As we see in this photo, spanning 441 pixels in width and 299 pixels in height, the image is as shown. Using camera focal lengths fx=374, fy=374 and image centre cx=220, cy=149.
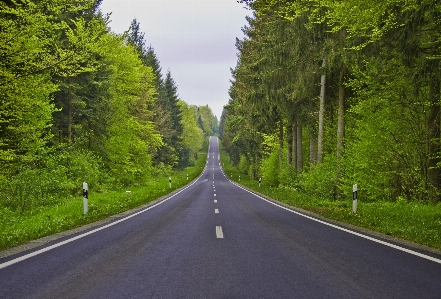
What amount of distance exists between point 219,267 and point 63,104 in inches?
868

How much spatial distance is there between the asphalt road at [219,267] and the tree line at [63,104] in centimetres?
673

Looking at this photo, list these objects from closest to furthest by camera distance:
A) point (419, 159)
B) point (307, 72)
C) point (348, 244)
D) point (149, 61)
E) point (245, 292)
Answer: point (245, 292) → point (348, 244) → point (419, 159) → point (307, 72) → point (149, 61)

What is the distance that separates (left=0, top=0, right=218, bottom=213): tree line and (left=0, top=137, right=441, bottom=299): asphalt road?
6.73 m

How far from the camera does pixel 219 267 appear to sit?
598cm

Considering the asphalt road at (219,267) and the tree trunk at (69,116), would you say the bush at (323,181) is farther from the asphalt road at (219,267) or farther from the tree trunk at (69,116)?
the tree trunk at (69,116)

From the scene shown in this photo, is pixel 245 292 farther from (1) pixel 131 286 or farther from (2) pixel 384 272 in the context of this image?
(2) pixel 384 272

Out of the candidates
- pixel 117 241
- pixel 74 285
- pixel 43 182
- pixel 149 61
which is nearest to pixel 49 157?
pixel 43 182

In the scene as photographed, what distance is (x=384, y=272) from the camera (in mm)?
5785

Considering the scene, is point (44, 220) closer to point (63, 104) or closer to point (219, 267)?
point (219, 267)

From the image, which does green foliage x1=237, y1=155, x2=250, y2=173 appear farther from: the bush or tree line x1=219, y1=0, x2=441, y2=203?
the bush

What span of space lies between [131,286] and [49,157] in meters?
17.9

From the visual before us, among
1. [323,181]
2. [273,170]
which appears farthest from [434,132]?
[273,170]

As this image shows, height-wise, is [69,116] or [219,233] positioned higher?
[69,116]

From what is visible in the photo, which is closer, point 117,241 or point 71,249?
point 71,249
